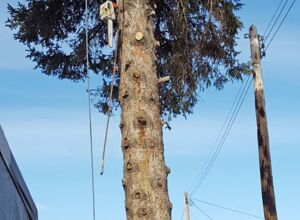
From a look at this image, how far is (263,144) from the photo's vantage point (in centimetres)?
1319

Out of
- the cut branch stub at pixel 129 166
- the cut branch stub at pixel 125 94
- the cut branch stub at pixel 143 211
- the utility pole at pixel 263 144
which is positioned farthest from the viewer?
the utility pole at pixel 263 144

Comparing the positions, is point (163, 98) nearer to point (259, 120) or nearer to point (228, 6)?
point (228, 6)

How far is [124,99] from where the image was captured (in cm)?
702

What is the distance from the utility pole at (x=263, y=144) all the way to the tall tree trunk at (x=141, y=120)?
6.26 m

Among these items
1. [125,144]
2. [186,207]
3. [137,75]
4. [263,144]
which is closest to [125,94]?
[137,75]

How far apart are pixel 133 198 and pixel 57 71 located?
543 centimetres

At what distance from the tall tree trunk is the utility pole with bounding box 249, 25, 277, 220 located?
20.5 feet

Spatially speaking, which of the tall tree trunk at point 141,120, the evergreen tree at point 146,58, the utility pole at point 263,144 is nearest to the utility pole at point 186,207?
the utility pole at point 263,144

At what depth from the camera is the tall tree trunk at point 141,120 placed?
6512 millimetres

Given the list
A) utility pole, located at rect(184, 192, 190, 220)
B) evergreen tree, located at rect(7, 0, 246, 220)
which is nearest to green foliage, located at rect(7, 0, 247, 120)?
evergreen tree, located at rect(7, 0, 246, 220)

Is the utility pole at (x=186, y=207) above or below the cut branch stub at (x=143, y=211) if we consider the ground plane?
above

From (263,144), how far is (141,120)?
686 centimetres

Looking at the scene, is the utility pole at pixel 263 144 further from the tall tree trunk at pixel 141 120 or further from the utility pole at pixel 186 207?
the utility pole at pixel 186 207

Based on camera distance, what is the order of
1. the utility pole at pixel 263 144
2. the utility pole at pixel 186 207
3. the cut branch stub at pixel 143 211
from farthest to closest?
the utility pole at pixel 186 207, the utility pole at pixel 263 144, the cut branch stub at pixel 143 211
